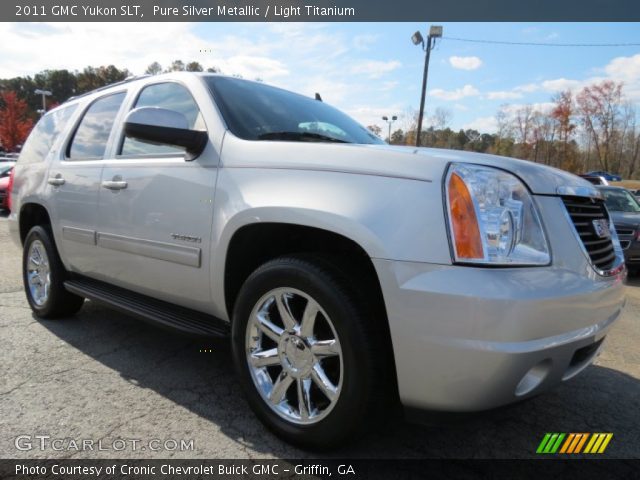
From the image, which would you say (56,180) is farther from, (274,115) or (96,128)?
(274,115)

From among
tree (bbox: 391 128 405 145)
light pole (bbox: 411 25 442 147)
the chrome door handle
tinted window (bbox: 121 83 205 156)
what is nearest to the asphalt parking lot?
the chrome door handle

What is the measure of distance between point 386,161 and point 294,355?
98 centimetres

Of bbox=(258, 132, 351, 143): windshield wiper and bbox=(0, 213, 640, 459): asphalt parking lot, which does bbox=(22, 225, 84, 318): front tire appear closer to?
bbox=(0, 213, 640, 459): asphalt parking lot

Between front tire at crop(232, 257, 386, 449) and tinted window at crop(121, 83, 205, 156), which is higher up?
tinted window at crop(121, 83, 205, 156)

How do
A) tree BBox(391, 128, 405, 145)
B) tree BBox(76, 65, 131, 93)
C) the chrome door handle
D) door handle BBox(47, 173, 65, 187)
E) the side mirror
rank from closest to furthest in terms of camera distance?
1. the side mirror
2. the chrome door handle
3. door handle BBox(47, 173, 65, 187)
4. tree BBox(391, 128, 405, 145)
5. tree BBox(76, 65, 131, 93)

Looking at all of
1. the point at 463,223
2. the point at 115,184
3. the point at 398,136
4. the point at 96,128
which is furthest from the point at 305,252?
the point at 398,136

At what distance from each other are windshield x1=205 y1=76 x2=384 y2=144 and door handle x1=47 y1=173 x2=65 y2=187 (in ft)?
5.36

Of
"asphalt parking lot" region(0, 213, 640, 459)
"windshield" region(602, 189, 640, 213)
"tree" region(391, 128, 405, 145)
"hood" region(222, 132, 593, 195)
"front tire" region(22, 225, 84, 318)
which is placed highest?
"tree" region(391, 128, 405, 145)

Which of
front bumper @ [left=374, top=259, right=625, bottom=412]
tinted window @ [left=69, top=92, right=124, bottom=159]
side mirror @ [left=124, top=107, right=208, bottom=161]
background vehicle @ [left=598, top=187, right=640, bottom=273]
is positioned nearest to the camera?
front bumper @ [left=374, top=259, right=625, bottom=412]

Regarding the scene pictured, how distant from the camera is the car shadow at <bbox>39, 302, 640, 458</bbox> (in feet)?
7.36

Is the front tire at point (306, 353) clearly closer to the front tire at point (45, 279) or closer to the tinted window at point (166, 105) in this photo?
the tinted window at point (166, 105)

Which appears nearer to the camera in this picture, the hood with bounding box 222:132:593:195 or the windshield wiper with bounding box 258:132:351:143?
the hood with bounding box 222:132:593:195

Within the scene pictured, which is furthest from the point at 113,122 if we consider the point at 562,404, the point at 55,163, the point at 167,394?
the point at 562,404

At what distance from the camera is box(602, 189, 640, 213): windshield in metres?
8.84
